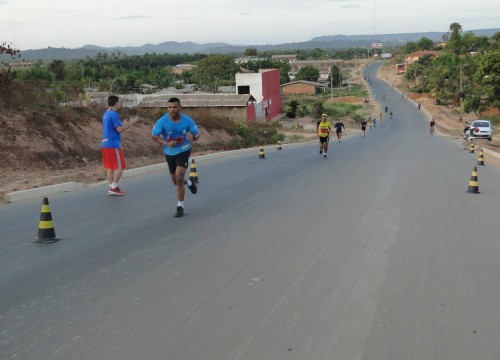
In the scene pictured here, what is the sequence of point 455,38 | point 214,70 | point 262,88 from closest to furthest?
point 262,88, point 214,70, point 455,38

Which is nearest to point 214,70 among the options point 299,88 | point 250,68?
point 299,88

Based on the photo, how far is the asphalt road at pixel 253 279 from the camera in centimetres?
423

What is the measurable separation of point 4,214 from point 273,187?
5436mm

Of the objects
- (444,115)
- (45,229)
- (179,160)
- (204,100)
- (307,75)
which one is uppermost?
(179,160)

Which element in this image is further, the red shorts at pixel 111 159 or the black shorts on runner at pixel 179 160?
the red shorts at pixel 111 159

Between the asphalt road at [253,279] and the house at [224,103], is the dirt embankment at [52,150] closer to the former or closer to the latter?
the asphalt road at [253,279]

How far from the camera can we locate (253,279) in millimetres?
5688

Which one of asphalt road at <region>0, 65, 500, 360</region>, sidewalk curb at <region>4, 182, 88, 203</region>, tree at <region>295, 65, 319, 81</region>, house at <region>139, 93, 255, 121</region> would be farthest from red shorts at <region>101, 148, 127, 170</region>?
tree at <region>295, 65, 319, 81</region>

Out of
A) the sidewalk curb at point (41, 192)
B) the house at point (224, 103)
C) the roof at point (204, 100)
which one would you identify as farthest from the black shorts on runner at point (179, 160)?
the house at point (224, 103)

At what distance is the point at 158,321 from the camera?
15.1 ft

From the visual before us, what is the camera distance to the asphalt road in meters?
4.23

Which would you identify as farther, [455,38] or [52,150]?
[455,38]

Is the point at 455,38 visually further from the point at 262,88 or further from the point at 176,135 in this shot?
the point at 176,135

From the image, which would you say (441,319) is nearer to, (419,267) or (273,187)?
(419,267)
